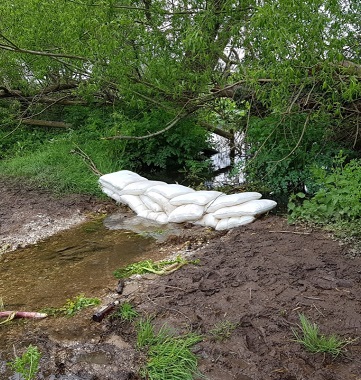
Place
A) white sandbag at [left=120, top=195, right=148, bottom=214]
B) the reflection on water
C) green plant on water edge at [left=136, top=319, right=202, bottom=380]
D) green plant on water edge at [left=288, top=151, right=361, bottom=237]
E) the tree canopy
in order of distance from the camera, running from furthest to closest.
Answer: white sandbag at [left=120, top=195, right=148, bottom=214] < green plant on water edge at [left=288, top=151, right=361, bottom=237] < the reflection on water < the tree canopy < green plant on water edge at [left=136, top=319, right=202, bottom=380]

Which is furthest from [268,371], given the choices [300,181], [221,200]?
[300,181]

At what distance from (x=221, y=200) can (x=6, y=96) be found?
6.18m

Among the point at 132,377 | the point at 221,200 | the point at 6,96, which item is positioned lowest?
the point at 132,377

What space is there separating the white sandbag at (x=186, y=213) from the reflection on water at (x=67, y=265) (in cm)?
50

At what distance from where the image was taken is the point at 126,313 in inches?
127

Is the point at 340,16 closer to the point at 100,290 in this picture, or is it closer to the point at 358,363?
the point at 358,363

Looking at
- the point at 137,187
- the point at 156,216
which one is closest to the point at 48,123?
the point at 137,187

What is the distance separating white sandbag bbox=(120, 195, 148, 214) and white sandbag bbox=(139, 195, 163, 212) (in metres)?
0.05

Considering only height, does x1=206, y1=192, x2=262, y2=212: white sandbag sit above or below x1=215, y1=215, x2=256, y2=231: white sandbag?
above

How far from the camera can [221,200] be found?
5.21m

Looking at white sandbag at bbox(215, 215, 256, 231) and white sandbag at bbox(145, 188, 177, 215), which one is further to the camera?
white sandbag at bbox(145, 188, 177, 215)

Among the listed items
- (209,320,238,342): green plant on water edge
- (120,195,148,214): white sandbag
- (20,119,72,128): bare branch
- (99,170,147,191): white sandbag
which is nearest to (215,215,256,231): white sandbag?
(120,195,148,214): white sandbag

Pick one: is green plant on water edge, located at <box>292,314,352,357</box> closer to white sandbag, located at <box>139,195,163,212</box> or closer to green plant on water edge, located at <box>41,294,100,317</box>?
green plant on water edge, located at <box>41,294,100,317</box>

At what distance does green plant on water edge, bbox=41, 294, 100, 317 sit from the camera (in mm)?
3424
